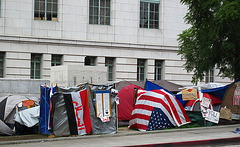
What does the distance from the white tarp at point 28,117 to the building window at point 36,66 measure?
14224 millimetres

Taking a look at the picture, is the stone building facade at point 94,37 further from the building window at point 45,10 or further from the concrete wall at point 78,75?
the concrete wall at point 78,75

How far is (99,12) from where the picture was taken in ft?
109

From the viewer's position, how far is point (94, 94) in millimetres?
16688

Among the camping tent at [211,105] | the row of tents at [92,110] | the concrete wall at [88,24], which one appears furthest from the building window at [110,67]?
the camping tent at [211,105]

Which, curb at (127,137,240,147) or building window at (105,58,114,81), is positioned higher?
building window at (105,58,114,81)

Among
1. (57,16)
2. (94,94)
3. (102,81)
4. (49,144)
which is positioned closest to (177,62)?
(57,16)

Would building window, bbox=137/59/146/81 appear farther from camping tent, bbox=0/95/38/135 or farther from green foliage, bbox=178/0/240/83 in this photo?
camping tent, bbox=0/95/38/135

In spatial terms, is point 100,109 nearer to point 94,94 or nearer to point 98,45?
point 94,94

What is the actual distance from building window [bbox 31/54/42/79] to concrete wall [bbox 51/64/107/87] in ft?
37.1

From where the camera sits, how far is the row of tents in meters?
15.9

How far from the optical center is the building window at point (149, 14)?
3494 cm

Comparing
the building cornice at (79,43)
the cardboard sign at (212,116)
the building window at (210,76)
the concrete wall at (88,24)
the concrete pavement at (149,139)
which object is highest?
the concrete wall at (88,24)

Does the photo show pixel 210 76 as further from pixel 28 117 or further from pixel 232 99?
pixel 28 117

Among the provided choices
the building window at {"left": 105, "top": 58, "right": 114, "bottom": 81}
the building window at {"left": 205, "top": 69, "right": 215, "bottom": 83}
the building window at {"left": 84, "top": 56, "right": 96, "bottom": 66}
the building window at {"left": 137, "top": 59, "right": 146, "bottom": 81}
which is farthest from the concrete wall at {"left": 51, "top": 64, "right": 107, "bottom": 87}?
the building window at {"left": 205, "top": 69, "right": 215, "bottom": 83}
